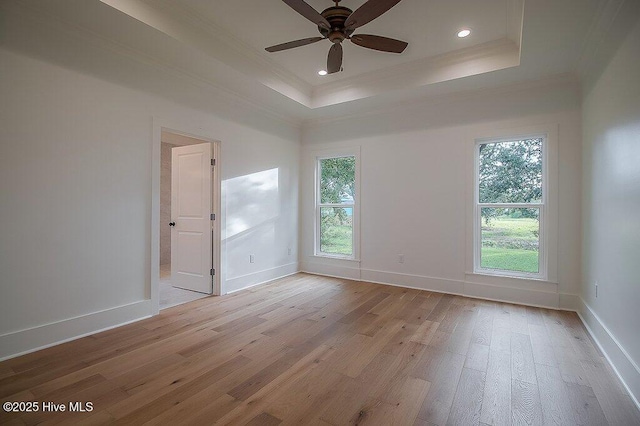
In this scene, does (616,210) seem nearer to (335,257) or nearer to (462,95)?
(462,95)

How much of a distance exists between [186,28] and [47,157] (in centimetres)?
170

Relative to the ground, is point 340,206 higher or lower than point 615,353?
higher

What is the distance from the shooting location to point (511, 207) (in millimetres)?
3816

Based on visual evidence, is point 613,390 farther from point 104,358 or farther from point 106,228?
point 106,228

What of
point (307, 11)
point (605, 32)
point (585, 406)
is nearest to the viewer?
point (585, 406)

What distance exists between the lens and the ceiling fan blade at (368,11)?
2.09 meters

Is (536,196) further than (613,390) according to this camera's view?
Yes

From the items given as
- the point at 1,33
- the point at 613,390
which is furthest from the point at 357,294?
the point at 1,33

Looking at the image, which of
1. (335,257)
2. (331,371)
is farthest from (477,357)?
(335,257)

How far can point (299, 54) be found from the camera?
360 cm

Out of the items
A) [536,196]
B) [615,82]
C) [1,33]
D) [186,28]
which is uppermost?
[186,28]

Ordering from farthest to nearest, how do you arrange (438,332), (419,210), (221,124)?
1. (419,210)
2. (221,124)
3. (438,332)

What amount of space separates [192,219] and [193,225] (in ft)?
0.29

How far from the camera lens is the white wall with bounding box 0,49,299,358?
2.31 meters
